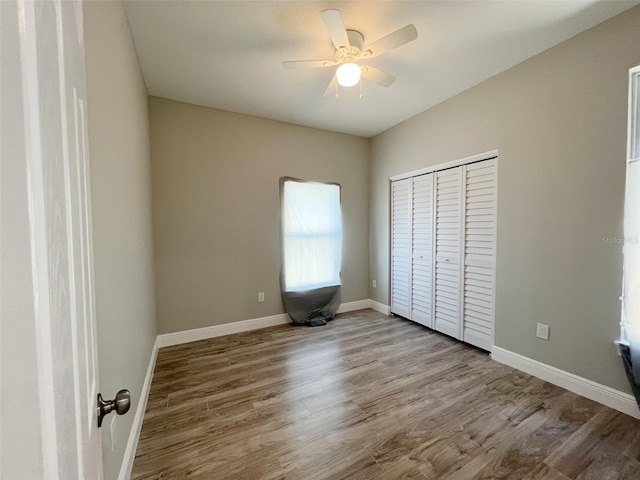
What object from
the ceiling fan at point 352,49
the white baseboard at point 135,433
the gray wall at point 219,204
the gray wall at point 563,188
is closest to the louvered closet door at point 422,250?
the gray wall at point 563,188

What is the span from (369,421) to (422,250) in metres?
2.14

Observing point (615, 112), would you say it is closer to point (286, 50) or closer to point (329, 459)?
point (286, 50)

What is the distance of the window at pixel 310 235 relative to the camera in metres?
3.46

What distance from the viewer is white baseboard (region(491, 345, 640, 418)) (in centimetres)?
177

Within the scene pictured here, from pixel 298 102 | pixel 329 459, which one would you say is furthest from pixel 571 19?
pixel 329 459

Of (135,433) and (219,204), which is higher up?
(219,204)

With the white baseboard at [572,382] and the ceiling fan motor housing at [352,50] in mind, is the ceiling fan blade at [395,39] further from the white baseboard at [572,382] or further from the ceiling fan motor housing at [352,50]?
the white baseboard at [572,382]

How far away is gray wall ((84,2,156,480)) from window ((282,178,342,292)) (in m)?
1.76

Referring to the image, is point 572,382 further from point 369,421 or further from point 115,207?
point 115,207

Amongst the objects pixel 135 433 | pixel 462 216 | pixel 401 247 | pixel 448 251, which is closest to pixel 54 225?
pixel 135 433

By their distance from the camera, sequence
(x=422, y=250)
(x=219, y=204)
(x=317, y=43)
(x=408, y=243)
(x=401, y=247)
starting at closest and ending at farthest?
(x=317, y=43) < (x=219, y=204) < (x=422, y=250) < (x=408, y=243) < (x=401, y=247)

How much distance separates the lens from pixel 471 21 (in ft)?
5.94

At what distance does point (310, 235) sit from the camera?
3605 mm

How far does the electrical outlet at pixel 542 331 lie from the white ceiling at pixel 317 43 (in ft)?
7.37
